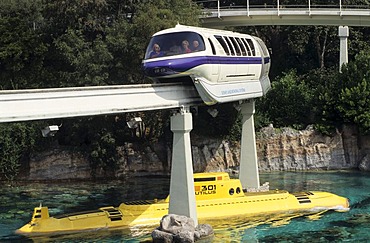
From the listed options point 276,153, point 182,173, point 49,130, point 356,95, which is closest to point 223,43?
point 182,173

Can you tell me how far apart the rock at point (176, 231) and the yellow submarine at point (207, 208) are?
375 cm

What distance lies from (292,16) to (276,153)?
12.2 metres

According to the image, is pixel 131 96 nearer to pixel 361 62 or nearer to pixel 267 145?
pixel 267 145

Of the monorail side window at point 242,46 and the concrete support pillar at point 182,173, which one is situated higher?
the monorail side window at point 242,46

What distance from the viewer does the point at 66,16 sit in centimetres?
4150

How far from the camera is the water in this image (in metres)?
26.1

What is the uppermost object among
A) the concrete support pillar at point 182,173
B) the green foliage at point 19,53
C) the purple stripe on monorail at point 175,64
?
the green foliage at point 19,53

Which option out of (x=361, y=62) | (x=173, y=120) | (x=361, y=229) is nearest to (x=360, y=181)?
(x=361, y=62)

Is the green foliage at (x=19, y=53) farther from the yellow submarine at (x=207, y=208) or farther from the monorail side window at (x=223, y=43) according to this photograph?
the monorail side window at (x=223, y=43)

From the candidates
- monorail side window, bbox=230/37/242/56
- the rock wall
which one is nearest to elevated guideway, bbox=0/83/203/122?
monorail side window, bbox=230/37/242/56

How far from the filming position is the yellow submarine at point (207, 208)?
26609mm

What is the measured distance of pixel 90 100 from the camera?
Answer: 21.8 meters

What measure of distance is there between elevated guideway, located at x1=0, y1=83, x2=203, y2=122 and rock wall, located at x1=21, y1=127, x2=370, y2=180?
746 inches

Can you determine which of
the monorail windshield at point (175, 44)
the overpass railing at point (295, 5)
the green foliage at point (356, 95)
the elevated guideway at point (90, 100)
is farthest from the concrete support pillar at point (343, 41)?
the elevated guideway at point (90, 100)
